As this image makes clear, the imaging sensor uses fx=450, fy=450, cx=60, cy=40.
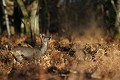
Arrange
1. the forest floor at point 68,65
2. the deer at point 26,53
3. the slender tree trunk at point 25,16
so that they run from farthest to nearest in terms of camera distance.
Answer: the slender tree trunk at point 25,16 → the deer at point 26,53 → the forest floor at point 68,65

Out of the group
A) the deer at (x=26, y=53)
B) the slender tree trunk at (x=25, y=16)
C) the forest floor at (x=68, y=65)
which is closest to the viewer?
the forest floor at (x=68, y=65)

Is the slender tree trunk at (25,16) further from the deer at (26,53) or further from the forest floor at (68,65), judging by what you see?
the deer at (26,53)

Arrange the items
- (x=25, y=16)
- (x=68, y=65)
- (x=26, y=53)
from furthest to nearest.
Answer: (x=25, y=16) < (x=26, y=53) < (x=68, y=65)

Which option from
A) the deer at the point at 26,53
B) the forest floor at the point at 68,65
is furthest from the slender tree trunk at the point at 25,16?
the deer at the point at 26,53

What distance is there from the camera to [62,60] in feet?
50.9

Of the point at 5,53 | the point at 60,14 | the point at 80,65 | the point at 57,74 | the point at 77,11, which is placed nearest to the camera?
the point at 57,74

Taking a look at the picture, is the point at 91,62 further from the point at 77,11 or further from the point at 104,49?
the point at 77,11

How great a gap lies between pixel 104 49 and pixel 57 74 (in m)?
4.78

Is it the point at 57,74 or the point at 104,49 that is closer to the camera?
the point at 57,74

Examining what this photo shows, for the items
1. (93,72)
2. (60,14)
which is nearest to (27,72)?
(93,72)

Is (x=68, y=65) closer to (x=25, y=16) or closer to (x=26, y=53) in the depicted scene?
(x=26, y=53)

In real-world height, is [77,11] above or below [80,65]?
below

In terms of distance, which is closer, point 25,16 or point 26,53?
point 26,53

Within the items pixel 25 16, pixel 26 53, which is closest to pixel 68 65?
pixel 26 53
